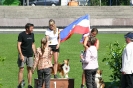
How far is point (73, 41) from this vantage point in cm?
2875

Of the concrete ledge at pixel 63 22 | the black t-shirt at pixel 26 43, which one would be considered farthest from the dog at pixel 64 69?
the concrete ledge at pixel 63 22

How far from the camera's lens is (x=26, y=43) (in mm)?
14602

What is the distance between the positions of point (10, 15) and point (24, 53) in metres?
28.2

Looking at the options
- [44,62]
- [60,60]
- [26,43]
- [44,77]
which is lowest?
[60,60]

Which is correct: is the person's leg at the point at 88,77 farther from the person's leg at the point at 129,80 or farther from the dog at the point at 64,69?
the dog at the point at 64,69

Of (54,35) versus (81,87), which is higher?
(54,35)

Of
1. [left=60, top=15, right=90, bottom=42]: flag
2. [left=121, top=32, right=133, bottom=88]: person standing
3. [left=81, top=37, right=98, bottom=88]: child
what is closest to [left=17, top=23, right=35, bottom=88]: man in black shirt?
[left=60, top=15, right=90, bottom=42]: flag

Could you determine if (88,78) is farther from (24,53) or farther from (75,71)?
(75,71)

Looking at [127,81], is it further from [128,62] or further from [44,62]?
[44,62]

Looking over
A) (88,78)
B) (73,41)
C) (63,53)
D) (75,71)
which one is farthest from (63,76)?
(73,41)

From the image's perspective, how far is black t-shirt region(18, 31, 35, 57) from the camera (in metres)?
14.5

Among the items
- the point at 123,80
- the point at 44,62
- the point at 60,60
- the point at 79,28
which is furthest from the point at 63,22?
the point at 123,80

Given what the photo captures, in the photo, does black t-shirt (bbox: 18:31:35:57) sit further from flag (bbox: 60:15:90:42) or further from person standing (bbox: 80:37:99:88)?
person standing (bbox: 80:37:99:88)

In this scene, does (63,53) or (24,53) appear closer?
(24,53)
